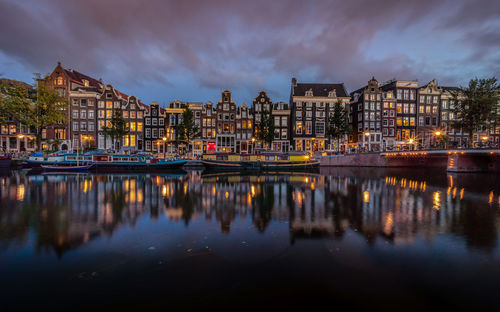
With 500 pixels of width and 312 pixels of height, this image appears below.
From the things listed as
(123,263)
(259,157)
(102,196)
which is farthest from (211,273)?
(259,157)

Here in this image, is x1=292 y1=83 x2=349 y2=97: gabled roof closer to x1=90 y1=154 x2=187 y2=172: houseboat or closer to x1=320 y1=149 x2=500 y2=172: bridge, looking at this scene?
x1=320 y1=149 x2=500 y2=172: bridge

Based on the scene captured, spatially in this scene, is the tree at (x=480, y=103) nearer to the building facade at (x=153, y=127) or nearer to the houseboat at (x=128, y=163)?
the houseboat at (x=128, y=163)

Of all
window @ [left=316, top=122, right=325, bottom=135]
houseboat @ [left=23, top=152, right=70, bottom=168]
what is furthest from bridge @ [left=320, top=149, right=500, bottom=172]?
houseboat @ [left=23, top=152, right=70, bottom=168]

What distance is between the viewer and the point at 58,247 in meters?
8.07

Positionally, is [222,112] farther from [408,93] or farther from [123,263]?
[123,263]

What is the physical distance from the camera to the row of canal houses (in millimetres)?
56844

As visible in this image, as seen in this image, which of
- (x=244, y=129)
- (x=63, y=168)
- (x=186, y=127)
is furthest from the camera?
(x=244, y=129)

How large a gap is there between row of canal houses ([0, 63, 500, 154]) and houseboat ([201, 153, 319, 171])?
14023 millimetres

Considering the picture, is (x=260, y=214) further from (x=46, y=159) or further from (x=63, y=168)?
(x=46, y=159)

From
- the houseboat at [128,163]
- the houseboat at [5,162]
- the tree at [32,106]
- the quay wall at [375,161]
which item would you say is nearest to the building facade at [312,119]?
the quay wall at [375,161]

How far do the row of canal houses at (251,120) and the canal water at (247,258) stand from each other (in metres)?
45.7

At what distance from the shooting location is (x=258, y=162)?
1737 inches

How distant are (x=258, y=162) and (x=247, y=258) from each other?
36741 mm

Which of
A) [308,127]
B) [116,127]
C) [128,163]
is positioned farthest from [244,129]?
[116,127]
